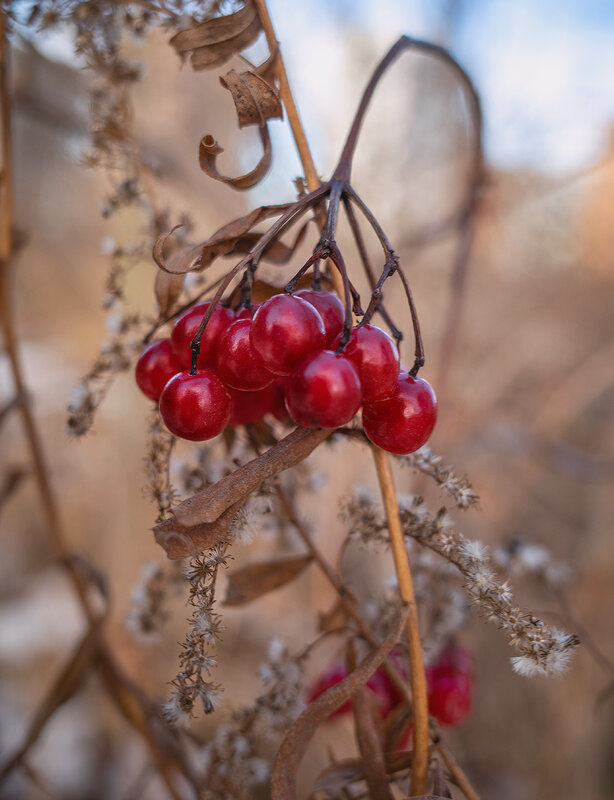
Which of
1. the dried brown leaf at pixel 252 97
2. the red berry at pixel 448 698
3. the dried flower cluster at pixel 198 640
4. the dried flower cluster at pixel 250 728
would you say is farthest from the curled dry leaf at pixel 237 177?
the red berry at pixel 448 698

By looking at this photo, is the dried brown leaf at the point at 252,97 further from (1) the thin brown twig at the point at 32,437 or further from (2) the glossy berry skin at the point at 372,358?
(1) the thin brown twig at the point at 32,437

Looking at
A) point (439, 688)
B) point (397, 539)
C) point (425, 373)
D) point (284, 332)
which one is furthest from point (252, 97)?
point (425, 373)

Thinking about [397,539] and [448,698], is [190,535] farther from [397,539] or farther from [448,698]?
[448,698]

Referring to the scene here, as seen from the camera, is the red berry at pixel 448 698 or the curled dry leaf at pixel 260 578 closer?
the curled dry leaf at pixel 260 578

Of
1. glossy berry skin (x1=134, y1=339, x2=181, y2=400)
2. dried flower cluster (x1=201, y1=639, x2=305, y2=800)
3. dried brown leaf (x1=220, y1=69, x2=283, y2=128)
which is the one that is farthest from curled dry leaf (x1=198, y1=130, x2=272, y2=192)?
dried flower cluster (x1=201, y1=639, x2=305, y2=800)

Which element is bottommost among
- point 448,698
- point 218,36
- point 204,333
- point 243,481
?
point 448,698

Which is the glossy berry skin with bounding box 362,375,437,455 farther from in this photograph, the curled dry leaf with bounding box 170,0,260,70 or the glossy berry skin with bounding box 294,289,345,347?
the curled dry leaf with bounding box 170,0,260,70
